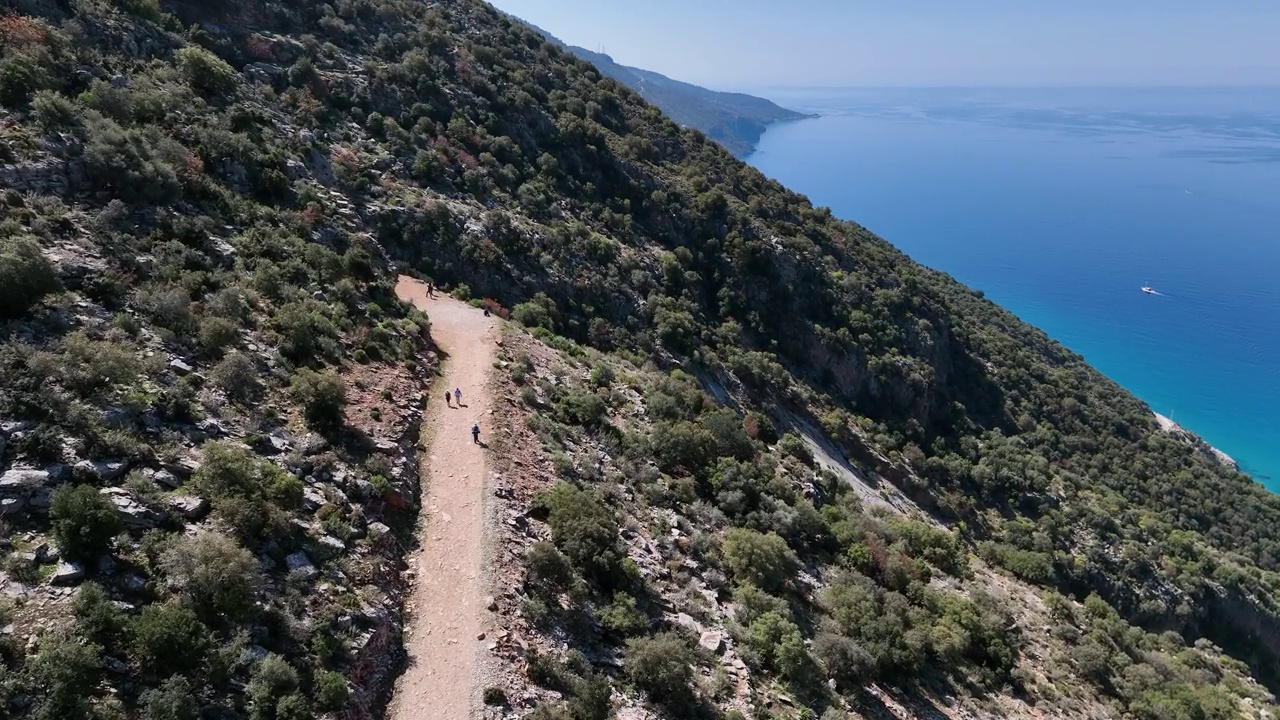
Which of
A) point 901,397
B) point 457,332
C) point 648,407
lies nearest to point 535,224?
point 457,332

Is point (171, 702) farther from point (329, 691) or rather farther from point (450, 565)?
point (450, 565)

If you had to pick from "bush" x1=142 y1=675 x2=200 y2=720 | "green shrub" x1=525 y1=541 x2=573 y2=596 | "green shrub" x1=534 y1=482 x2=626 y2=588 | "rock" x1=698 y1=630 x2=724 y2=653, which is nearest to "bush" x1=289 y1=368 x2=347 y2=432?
"green shrub" x1=534 y1=482 x2=626 y2=588

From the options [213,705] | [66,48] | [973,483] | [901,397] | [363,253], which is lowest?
[973,483]

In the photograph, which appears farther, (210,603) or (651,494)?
(651,494)

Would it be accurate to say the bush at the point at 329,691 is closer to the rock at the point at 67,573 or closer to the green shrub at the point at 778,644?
the rock at the point at 67,573

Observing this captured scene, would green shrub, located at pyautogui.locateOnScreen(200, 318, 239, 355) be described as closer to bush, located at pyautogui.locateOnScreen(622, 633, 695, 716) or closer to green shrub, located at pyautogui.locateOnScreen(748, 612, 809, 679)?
→ bush, located at pyautogui.locateOnScreen(622, 633, 695, 716)

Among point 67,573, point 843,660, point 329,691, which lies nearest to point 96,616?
point 67,573

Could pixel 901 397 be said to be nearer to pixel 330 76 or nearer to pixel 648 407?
pixel 648 407
